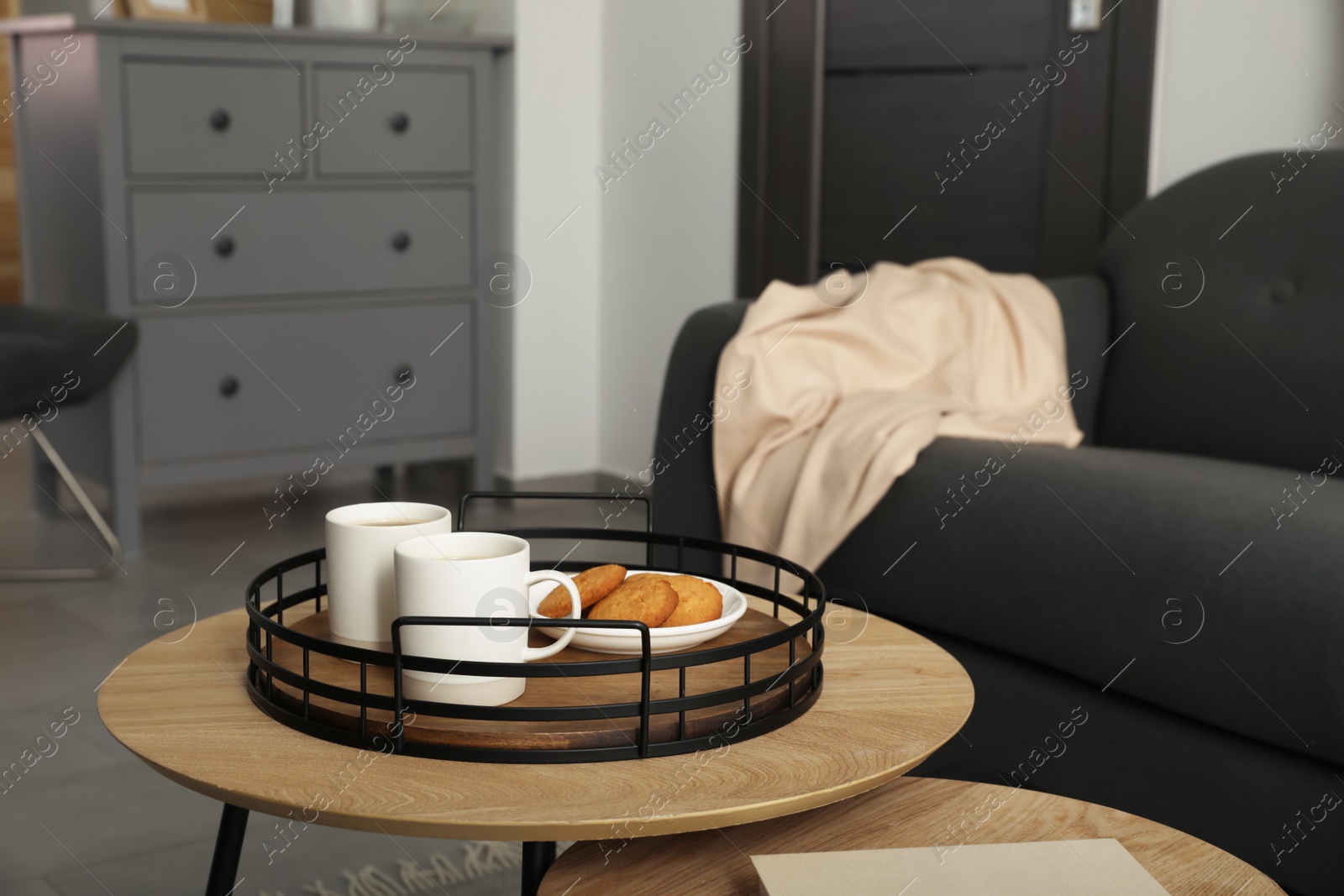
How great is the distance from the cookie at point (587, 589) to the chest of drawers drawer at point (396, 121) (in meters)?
2.40

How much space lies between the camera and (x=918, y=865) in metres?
0.72

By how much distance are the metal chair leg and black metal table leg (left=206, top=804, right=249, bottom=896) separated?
6.31ft

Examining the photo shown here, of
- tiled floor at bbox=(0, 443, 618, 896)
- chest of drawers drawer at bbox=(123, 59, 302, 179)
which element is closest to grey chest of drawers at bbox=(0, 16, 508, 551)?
chest of drawers drawer at bbox=(123, 59, 302, 179)

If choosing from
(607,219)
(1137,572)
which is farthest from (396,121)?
(1137,572)

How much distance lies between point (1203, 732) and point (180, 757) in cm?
104

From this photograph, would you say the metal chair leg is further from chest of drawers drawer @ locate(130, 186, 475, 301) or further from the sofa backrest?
the sofa backrest

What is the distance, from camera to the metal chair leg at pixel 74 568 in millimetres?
2680

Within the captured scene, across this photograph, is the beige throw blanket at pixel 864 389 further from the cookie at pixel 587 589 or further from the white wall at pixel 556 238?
the white wall at pixel 556 238

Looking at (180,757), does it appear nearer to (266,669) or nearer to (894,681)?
(266,669)

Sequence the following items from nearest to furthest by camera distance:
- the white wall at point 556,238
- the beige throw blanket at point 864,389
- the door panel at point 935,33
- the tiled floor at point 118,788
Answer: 1. the tiled floor at point 118,788
2. the beige throw blanket at point 864,389
3. the door panel at point 935,33
4. the white wall at point 556,238

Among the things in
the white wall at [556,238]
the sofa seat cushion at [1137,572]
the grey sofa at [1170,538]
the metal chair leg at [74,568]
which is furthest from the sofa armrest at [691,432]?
the white wall at [556,238]

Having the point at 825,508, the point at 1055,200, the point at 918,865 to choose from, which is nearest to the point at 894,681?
the point at 918,865

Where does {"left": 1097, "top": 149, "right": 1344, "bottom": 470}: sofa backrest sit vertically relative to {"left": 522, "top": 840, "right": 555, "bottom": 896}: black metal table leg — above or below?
above

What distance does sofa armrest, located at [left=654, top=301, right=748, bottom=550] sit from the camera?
1875 millimetres
